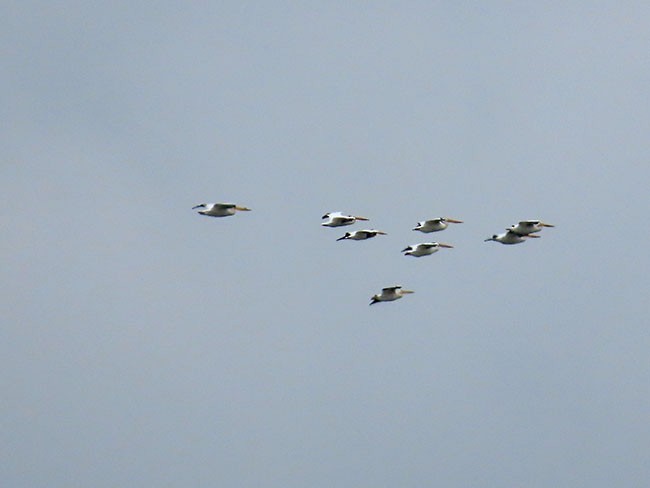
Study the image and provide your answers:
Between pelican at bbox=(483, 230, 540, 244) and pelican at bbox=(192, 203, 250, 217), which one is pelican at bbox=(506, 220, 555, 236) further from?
pelican at bbox=(192, 203, 250, 217)

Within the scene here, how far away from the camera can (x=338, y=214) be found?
17888cm

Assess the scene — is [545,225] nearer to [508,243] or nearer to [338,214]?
[508,243]

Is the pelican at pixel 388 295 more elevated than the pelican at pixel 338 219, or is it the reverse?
the pelican at pixel 338 219

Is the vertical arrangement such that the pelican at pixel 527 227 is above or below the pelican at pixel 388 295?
above

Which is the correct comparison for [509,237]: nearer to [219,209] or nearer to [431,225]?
[431,225]

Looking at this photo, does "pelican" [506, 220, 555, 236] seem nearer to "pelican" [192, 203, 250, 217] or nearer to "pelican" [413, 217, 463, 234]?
"pelican" [413, 217, 463, 234]

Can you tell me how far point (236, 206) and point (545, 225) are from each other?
89.4 ft

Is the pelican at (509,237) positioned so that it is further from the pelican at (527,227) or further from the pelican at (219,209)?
the pelican at (219,209)

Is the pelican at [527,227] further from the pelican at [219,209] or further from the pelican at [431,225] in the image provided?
the pelican at [219,209]

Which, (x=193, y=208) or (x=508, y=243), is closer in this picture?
(x=193, y=208)

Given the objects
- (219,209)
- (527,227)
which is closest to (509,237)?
(527,227)

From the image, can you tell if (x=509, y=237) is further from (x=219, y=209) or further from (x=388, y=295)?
(x=219, y=209)

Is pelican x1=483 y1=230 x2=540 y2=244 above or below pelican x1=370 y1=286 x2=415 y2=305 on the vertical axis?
above

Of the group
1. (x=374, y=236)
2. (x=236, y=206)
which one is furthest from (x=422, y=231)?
(x=236, y=206)
